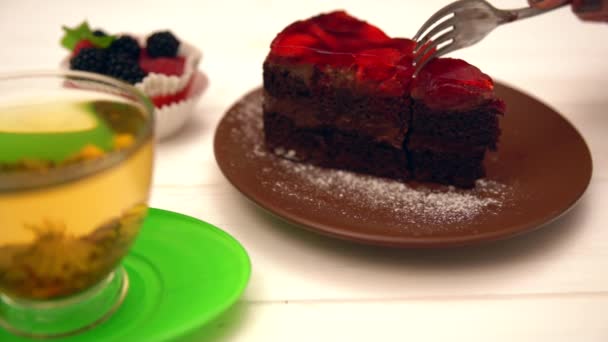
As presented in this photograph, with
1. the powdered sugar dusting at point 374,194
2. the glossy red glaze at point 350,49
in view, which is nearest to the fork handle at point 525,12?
the glossy red glaze at point 350,49

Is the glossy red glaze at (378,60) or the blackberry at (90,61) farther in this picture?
the blackberry at (90,61)

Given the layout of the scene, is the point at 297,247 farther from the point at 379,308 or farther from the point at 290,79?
the point at 290,79

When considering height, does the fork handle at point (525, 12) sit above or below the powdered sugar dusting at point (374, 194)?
above

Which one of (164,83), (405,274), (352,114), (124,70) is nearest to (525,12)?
(352,114)

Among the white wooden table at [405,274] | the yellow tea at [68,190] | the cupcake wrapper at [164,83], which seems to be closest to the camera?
the yellow tea at [68,190]

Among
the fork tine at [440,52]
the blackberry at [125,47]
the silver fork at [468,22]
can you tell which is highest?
the silver fork at [468,22]

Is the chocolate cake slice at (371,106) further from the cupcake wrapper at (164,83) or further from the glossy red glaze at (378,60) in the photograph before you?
the cupcake wrapper at (164,83)

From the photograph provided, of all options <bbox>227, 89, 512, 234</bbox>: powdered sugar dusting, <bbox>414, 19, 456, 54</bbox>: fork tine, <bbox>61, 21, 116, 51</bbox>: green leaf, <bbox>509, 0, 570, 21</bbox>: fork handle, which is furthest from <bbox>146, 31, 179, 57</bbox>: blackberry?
<bbox>509, 0, 570, 21</bbox>: fork handle
